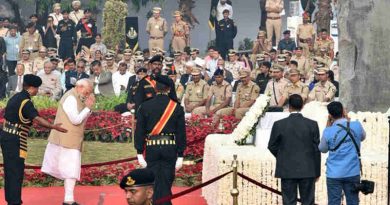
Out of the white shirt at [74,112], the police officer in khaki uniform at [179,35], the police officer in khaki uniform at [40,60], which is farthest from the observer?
the police officer in khaki uniform at [179,35]

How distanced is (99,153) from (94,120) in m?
1.87

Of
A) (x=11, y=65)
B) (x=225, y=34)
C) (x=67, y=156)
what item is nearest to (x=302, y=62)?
(x=225, y=34)

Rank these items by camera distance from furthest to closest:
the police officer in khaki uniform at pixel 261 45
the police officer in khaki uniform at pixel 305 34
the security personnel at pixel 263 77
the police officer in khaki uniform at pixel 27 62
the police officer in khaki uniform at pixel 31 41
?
the police officer in khaki uniform at pixel 261 45 → the police officer in khaki uniform at pixel 31 41 → the police officer in khaki uniform at pixel 305 34 → the police officer in khaki uniform at pixel 27 62 → the security personnel at pixel 263 77

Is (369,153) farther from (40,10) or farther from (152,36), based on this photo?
(40,10)

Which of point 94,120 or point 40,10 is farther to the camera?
point 40,10

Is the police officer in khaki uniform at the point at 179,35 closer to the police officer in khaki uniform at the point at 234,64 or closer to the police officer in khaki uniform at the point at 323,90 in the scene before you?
the police officer in khaki uniform at the point at 234,64

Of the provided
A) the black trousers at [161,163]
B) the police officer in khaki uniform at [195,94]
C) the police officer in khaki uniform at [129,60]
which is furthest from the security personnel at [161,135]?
the police officer in khaki uniform at [129,60]

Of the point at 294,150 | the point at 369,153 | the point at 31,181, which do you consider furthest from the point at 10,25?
the point at 294,150

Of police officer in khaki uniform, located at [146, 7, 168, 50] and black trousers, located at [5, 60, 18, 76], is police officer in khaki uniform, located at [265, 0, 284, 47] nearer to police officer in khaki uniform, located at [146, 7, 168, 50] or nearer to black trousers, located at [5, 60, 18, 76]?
police officer in khaki uniform, located at [146, 7, 168, 50]

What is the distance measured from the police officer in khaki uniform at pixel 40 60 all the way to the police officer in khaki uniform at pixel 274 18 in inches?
301

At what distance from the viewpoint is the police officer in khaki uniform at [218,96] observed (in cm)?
2630

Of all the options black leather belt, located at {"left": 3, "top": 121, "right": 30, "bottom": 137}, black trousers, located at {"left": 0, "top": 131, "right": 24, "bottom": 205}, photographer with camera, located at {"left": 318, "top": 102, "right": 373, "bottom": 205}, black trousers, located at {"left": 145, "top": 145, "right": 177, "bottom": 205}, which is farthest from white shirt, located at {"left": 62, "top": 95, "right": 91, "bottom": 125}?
photographer with camera, located at {"left": 318, "top": 102, "right": 373, "bottom": 205}

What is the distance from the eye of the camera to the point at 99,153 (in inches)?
931

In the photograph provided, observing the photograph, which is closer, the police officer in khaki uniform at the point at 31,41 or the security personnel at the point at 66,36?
the police officer in khaki uniform at the point at 31,41
